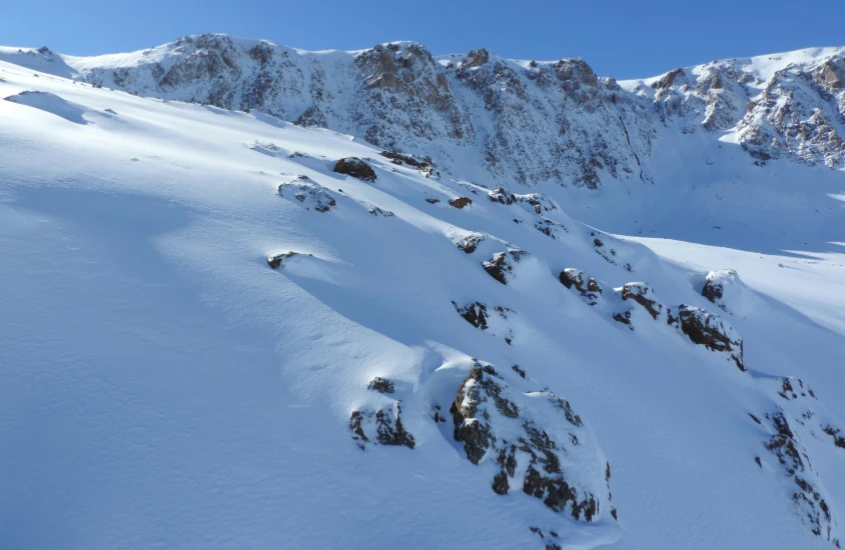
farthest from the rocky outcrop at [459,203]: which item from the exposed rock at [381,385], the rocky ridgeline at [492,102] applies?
the rocky ridgeline at [492,102]

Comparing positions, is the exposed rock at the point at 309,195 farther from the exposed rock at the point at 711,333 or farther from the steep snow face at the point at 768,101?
the steep snow face at the point at 768,101

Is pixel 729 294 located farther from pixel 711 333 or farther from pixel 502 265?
pixel 502 265

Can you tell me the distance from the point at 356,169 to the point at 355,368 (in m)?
13.4

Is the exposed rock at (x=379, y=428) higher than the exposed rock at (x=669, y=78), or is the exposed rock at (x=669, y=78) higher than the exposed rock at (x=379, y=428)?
the exposed rock at (x=669, y=78)

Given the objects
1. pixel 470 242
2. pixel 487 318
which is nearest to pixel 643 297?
pixel 470 242

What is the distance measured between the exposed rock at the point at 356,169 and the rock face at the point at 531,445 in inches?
513

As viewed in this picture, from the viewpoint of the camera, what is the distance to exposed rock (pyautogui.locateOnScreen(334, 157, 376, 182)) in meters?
18.3

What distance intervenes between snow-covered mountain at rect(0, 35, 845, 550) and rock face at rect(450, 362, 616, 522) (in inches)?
1.4

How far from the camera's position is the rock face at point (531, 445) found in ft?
19.7

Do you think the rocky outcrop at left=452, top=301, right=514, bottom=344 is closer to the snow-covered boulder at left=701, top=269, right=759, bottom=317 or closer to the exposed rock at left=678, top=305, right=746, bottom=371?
the exposed rock at left=678, top=305, right=746, bottom=371

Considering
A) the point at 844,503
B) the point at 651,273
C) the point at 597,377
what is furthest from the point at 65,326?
the point at 651,273

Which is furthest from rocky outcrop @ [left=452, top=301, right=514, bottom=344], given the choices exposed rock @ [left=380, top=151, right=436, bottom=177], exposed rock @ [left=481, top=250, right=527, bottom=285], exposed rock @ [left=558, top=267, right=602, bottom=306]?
exposed rock @ [left=380, top=151, right=436, bottom=177]

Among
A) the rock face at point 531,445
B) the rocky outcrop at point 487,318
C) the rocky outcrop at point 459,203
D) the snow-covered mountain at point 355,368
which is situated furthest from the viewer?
the rocky outcrop at point 459,203

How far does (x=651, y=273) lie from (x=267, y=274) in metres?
16.8
